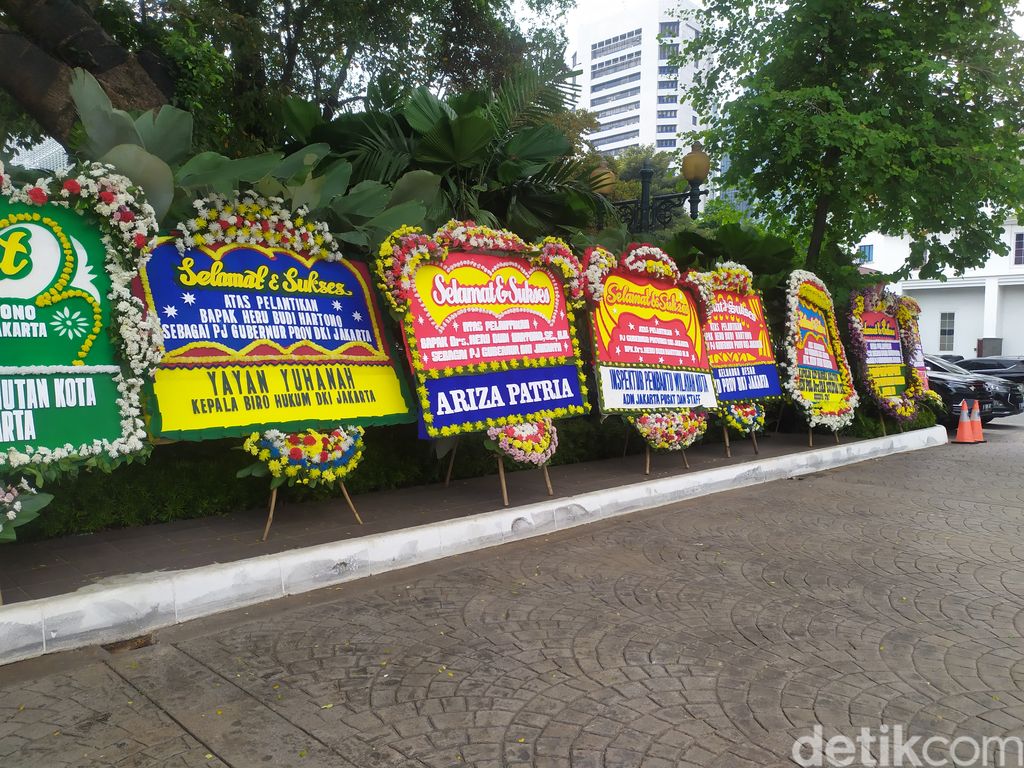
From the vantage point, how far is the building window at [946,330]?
135ft

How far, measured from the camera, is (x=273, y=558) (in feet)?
17.3

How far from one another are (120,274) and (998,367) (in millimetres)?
27643

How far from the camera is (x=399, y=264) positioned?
6.63 m

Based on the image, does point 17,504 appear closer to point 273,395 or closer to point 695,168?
point 273,395

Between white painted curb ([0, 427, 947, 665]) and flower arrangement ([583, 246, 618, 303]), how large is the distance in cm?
210

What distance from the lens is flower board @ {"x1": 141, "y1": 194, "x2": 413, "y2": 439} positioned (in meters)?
5.54

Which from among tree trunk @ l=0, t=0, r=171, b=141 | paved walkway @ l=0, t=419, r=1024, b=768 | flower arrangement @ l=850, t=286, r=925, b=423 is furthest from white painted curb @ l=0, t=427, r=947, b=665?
tree trunk @ l=0, t=0, r=171, b=141

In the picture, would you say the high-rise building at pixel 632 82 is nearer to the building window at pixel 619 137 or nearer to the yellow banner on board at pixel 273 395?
the building window at pixel 619 137

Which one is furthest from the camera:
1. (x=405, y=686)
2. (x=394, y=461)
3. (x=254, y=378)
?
(x=394, y=461)

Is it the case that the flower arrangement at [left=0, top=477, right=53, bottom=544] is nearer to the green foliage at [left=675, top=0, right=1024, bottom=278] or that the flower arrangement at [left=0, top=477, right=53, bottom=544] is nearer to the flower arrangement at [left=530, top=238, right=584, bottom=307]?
the flower arrangement at [left=530, top=238, right=584, bottom=307]

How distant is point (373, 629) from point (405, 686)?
84 cm

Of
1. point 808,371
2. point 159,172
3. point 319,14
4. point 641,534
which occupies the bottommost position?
point 641,534

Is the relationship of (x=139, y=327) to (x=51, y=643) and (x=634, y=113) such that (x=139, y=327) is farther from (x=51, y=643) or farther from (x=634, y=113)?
(x=634, y=113)

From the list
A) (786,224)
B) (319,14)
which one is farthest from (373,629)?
(786,224)
